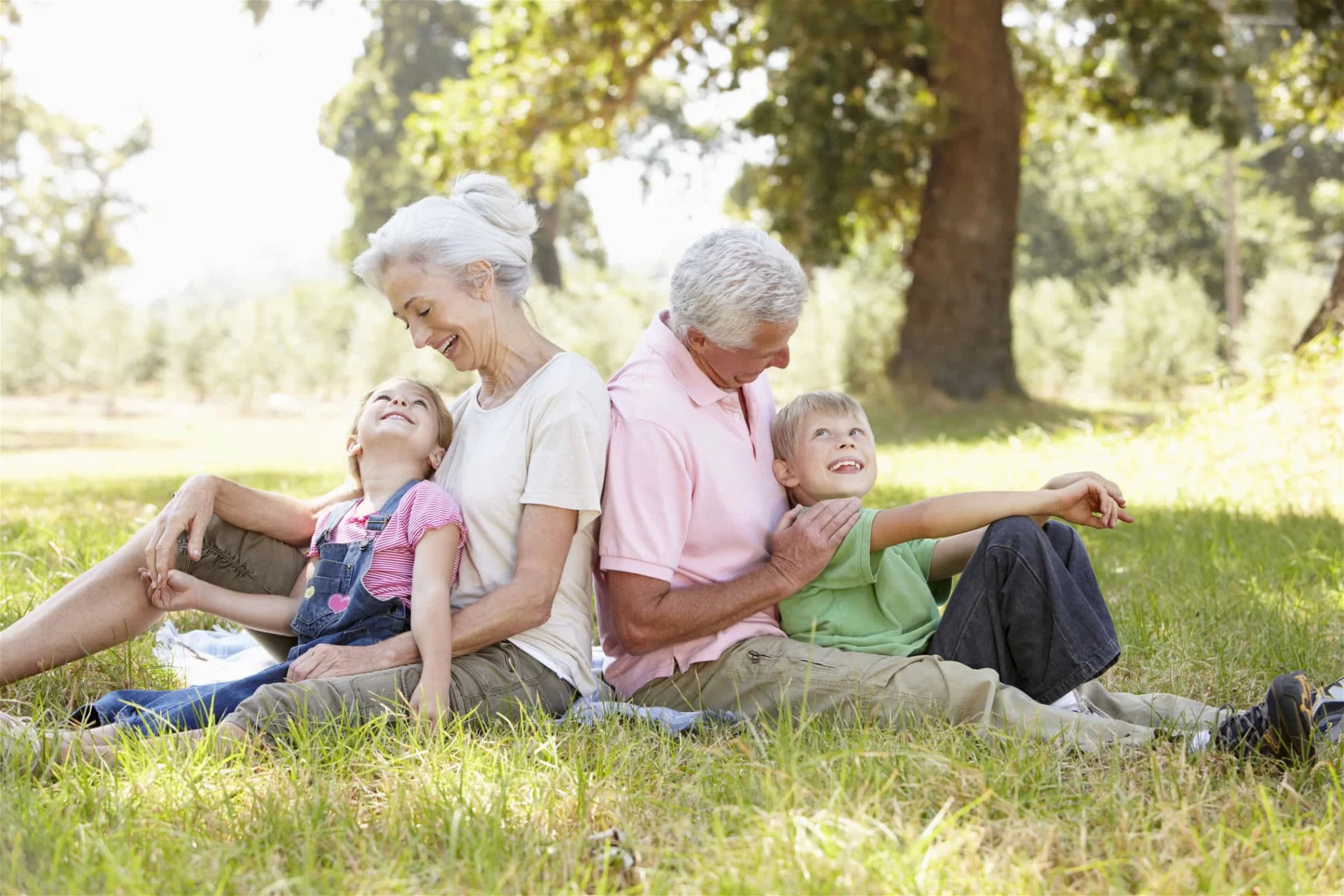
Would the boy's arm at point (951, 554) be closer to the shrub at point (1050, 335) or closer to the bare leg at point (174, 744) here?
the bare leg at point (174, 744)

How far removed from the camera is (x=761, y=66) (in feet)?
43.3

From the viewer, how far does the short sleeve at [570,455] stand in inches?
115

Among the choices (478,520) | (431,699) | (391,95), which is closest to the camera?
(431,699)

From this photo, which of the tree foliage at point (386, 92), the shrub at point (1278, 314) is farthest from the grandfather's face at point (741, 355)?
the tree foliage at point (386, 92)

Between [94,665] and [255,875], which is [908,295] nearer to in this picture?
[94,665]

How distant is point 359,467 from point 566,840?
151 centimetres

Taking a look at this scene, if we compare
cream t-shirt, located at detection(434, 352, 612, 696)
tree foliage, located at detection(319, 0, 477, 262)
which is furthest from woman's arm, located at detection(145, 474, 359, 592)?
tree foliage, located at detection(319, 0, 477, 262)

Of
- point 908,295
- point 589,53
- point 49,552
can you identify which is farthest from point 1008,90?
point 49,552

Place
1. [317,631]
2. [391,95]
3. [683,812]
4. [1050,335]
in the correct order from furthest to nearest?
1. [391,95]
2. [1050,335]
3. [317,631]
4. [683,812]

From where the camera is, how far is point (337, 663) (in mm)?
2986

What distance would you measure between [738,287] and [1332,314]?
252 inches

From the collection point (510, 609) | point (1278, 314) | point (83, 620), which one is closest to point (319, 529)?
point (83, 620)

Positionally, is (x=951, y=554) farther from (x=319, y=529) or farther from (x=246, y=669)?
(x=246, y=669)

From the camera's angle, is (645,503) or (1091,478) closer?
(645,503)
